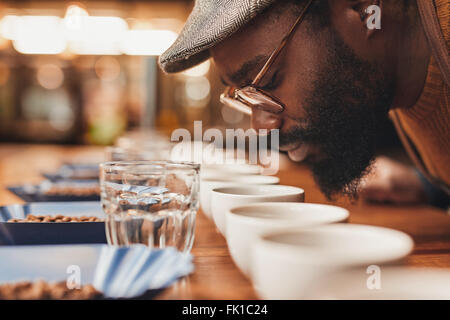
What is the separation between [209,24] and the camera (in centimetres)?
87

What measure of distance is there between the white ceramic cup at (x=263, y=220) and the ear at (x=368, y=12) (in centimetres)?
53

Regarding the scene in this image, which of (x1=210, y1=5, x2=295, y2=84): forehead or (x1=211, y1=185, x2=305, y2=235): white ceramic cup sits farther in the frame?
(x1=210, y1=5, x2=295, y2=84): forehead

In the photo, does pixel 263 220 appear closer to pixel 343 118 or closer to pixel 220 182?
pixel 220 182

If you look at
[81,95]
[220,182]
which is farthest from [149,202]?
[81,95]

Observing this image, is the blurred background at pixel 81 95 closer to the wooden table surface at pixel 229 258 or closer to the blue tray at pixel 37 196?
the blue tray at pixel 37 196

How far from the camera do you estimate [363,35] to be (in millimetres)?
1018

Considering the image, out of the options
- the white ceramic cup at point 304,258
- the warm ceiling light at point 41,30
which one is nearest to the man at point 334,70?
the white ceramic cup at point 304,258

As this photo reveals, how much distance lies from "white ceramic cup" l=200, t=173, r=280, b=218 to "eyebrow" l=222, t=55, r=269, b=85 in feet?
0.68

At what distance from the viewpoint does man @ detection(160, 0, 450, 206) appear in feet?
3.06

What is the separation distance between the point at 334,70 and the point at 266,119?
6.9 inches

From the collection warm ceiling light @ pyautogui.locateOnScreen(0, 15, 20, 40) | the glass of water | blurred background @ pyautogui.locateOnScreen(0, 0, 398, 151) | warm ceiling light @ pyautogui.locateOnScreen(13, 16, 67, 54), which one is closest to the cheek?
the glass of water

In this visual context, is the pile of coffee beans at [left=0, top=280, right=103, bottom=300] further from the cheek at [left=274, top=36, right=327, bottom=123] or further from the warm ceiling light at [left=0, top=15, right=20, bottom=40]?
the warm ceiling light at [left=0, top=15, right=20, bottom=40]

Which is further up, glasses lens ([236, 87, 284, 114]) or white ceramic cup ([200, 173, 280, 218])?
glasses lens ([236, 87, 284, 114])
